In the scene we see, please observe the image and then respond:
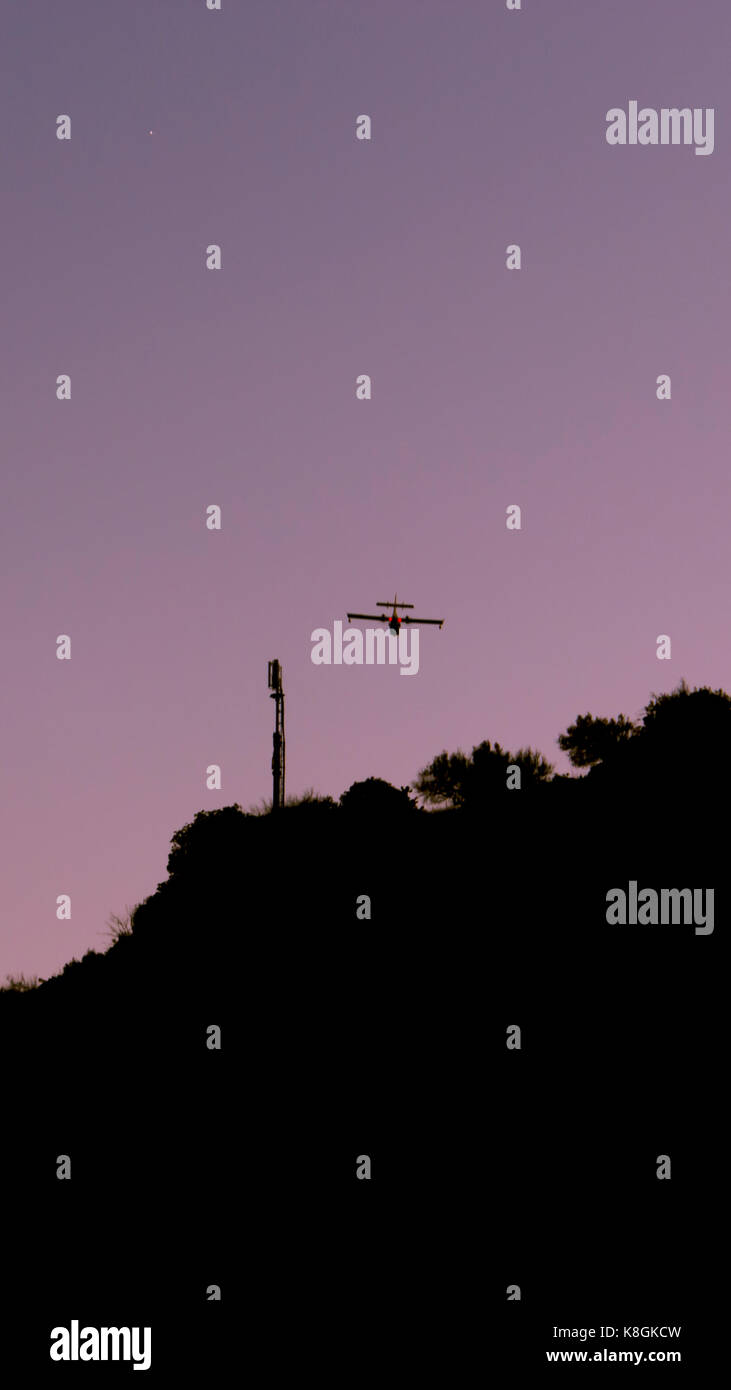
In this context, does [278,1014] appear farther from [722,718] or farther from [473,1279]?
[722,718]

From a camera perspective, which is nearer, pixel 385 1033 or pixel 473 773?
pixel 385 1033

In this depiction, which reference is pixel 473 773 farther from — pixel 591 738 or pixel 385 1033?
pixel 385 1033
